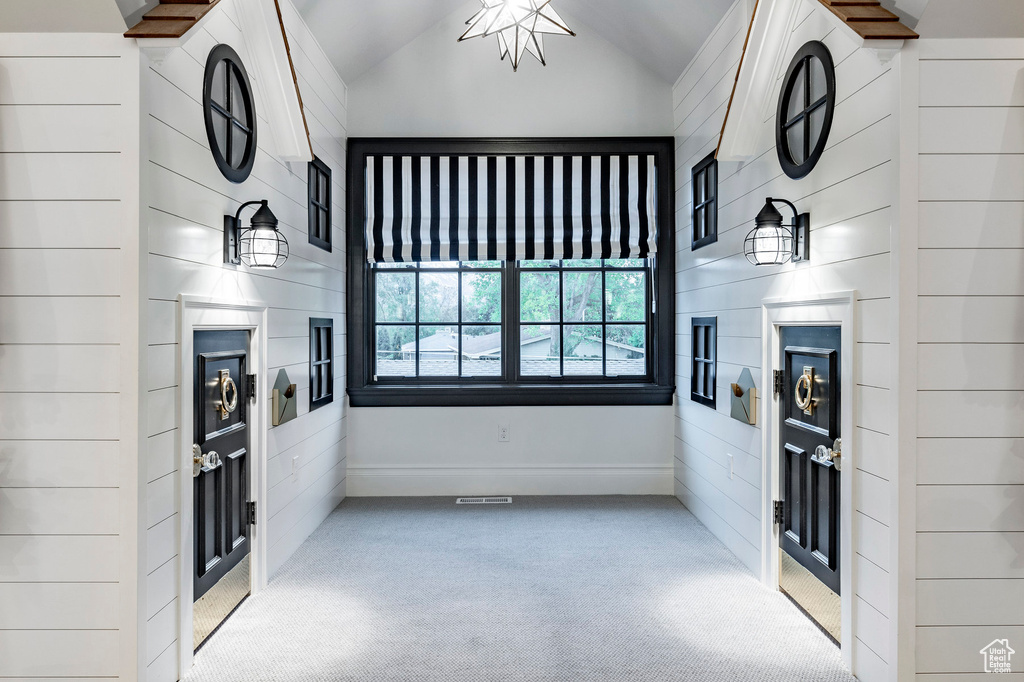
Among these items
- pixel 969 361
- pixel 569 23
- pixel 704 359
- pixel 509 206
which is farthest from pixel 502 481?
pixel 569 23

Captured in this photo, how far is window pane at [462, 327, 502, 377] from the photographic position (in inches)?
205

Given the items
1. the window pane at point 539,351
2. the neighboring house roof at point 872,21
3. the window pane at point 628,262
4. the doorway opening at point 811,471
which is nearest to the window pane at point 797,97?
the neighboring house roof at point 872,21

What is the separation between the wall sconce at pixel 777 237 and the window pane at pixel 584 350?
2.35 m

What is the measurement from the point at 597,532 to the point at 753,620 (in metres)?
1.35

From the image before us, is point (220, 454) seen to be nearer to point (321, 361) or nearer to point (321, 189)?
point (321, 361)

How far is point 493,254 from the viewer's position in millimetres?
5031

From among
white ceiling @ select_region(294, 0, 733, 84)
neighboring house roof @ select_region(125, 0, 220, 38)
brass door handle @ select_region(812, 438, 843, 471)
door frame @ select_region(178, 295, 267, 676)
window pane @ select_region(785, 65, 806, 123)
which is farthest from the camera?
white ceiling @ select_region(294, 0, 733, 84)

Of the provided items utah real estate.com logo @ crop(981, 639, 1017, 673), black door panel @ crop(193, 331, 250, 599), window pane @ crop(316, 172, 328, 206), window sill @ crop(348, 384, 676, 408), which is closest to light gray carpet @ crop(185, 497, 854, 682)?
black door panel @ crop(193, 331, 250, 599)

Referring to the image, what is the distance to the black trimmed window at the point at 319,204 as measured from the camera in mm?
4094

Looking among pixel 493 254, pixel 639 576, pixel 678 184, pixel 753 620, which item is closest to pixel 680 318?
pixel 678 184

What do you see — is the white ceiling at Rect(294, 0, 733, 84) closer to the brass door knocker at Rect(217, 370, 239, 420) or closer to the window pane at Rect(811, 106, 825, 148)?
the window pane at Rect(811, 106, 825, 148)

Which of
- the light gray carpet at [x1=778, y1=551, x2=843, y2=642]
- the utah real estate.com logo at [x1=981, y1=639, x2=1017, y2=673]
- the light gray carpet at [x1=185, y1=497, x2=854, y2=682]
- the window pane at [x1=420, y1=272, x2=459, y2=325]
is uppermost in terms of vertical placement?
the window pane at [x1=420, y1=272, x2=459, y2=325]

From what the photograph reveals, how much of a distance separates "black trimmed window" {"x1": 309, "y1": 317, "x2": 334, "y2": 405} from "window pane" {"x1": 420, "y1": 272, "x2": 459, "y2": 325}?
0.86 metres

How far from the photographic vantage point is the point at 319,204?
4.29 m
